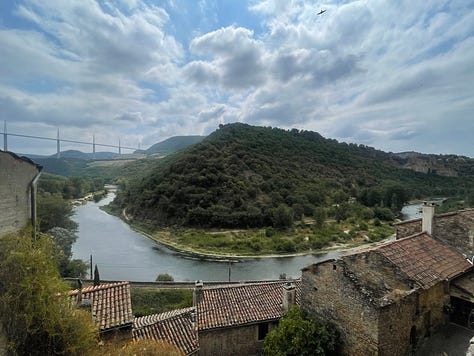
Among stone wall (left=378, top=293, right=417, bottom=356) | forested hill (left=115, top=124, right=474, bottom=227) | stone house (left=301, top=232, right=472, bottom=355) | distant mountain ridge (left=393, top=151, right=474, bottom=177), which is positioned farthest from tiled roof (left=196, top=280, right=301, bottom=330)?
distant mountain ridge (left=393, top=151, right=474, bottom=177)

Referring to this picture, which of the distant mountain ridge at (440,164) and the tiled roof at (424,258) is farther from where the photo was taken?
the distant mountain ridge at (440,164)

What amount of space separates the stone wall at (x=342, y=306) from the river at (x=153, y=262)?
22.9 meters

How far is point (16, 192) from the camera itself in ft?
21.4

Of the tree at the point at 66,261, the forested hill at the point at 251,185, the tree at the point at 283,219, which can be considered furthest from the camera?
the forested hill at the point at 251,185

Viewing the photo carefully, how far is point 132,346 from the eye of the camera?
6.73 metres

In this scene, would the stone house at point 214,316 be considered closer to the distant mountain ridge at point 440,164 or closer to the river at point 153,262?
the river at point 153,262

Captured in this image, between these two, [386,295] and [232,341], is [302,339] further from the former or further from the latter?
[232,341]

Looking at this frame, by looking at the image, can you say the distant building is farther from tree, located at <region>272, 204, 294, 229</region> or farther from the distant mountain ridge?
the distant mountain ridge

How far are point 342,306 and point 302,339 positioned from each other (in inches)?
67.6

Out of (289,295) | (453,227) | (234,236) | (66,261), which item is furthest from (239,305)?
(234,236)

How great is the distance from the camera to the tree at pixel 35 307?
5.01m

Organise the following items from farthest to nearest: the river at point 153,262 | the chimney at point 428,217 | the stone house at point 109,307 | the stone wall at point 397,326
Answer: the river at point 153,262 < the chimney at point 428,217 < the stone wall at point 397,326 < the stone house at point 109,307

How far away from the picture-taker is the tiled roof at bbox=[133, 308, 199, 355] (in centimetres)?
987

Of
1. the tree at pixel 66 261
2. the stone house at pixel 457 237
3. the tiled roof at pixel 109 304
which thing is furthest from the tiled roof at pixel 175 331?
the tree at pixel 66 261
